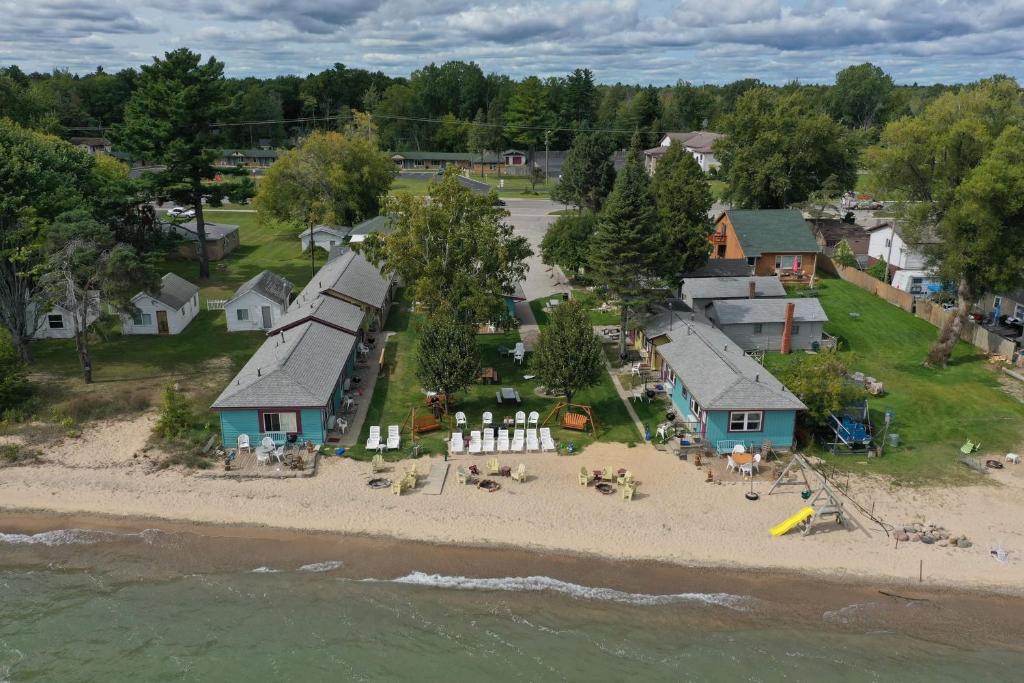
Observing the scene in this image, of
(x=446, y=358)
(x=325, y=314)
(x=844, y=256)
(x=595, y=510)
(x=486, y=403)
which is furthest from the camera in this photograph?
(x=844, y=256)

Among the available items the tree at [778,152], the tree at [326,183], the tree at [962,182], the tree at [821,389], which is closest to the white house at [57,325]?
the tree at [326,183]

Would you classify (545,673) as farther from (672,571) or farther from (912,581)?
(912,581)

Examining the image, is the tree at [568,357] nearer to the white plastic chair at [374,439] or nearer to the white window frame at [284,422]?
the white plastic chair at [374,439]

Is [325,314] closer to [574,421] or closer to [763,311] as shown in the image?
[574,421]

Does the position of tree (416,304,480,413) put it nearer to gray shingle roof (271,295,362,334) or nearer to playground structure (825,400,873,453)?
gray shingle roof (271,295,362,334)

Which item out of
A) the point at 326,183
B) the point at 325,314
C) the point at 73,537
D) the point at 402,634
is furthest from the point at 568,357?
the point at 326,183
